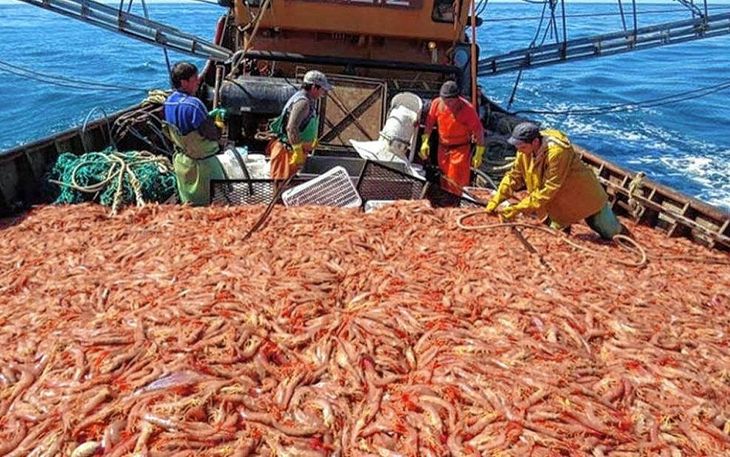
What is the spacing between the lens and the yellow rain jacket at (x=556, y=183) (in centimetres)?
708

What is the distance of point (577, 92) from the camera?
99.5 ft

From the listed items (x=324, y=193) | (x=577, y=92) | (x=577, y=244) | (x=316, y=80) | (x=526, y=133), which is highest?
(x=316, y=80)

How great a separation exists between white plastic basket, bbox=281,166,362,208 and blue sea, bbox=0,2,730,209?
943cm

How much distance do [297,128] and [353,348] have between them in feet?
14.0

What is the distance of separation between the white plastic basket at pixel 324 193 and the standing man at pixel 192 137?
1190 mm

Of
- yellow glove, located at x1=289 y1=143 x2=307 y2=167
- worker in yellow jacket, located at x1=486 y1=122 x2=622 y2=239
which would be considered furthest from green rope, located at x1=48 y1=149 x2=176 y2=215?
worker in yellow jacket, located at x1=486 y1=122 x2=622 y2=239

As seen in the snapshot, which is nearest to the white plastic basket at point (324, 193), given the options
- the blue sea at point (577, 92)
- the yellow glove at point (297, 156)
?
the yellow glove at point (297, 156)

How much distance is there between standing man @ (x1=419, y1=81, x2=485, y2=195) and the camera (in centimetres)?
905

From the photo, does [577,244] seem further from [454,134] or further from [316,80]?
[316,80]

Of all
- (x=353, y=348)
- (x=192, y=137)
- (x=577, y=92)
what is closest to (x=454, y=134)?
(x=192, y=137)

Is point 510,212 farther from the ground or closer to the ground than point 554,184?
closer to the ground

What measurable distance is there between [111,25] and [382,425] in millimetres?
14057

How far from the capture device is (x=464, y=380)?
4312mm

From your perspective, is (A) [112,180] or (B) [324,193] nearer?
(B) [324,193]
